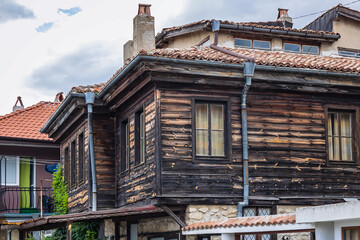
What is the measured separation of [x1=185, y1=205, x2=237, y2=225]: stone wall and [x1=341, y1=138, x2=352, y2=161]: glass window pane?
11.2ft

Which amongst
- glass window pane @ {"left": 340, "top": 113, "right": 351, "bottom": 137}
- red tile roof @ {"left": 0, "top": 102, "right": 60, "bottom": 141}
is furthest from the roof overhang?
red tile roof @ {"left": 0, "top": 102, "right": 60, "bottom": 141}

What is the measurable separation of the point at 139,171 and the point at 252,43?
271 inches

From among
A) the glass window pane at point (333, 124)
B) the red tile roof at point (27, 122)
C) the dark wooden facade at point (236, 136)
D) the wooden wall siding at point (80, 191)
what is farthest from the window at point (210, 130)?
the red tile roof at point (27, 122)

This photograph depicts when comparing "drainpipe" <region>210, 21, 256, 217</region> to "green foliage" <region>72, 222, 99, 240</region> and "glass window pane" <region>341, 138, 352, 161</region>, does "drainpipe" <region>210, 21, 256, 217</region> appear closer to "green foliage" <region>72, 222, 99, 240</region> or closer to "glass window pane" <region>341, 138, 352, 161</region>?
"glass window pane" <region>341, 138, 352, 161</region>

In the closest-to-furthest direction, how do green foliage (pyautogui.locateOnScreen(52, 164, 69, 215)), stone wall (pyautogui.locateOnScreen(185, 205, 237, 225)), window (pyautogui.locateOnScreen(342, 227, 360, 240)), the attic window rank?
1. window (pyautogui.locateOnScreen(342, 227, 360, 240))
2. stone wall (pyautogui.locateOnScreen(185, 205, 237, 225))
3. green foliage (pyautogui.locateOnScreen(52, 164, 69, 215))
4. the attic window

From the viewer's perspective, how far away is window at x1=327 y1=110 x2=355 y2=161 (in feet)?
59.5

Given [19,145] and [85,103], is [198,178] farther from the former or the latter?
[19,145]

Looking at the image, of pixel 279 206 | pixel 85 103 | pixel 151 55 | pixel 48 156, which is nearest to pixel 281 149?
pixel 279 206

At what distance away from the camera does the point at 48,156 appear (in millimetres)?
28094

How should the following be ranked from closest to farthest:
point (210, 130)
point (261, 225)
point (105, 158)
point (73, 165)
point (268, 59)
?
point (261, 225), point (210, 130), point (268, 59), point (105, 158), point (73, 165)

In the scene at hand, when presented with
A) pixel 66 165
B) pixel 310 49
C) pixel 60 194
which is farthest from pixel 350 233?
pixel 66 165

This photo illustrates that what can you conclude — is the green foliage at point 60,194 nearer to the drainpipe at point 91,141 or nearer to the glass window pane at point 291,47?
the drainpipe at point 91,141

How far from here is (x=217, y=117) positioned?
55.9 feet

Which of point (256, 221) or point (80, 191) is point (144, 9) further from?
point (256, 221)
